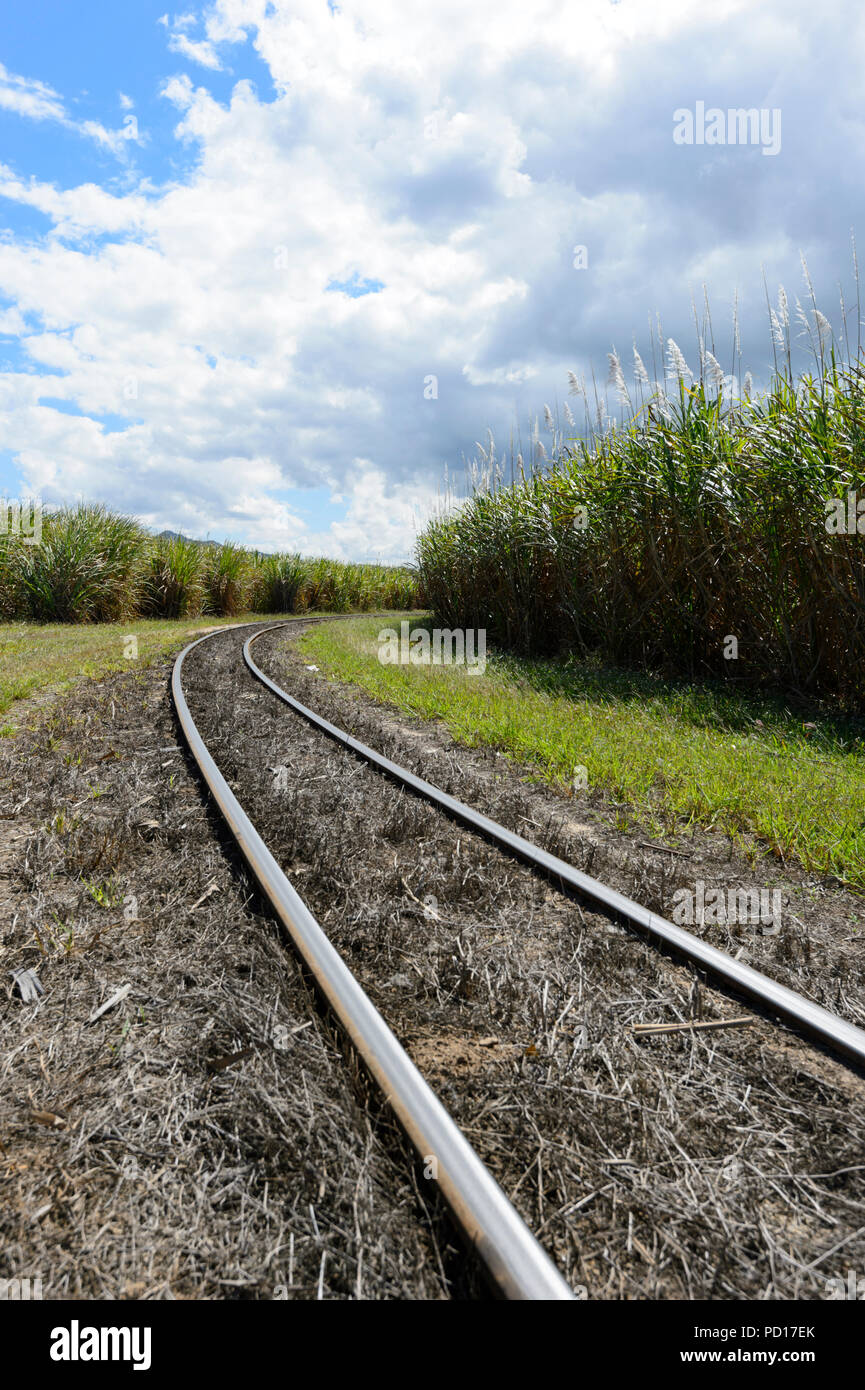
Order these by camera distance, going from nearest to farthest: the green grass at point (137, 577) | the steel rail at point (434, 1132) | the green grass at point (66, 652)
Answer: the steel rail at point (434, 1132) → the green grass at point (66, 652) → the green grass at point (137, 577)

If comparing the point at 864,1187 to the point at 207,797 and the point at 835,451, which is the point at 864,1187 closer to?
the point at 207,797

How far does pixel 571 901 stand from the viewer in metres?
3.08

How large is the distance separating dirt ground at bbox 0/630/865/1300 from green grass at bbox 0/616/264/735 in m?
4.16

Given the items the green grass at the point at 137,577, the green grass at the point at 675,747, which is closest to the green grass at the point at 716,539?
the green grass at the point at 675,747

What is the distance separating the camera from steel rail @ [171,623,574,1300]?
4.54 feet

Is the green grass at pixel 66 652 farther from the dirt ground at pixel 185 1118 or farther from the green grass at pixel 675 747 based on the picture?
the dirt ground at pixel 185 1118

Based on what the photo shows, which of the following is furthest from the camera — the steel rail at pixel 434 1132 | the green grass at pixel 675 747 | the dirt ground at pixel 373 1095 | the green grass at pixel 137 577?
the green grass at pixel 137 577

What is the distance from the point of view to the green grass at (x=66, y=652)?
27.3 feet

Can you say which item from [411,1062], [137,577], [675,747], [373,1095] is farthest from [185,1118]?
[137,577]

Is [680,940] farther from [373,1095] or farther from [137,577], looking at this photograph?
[137,577]

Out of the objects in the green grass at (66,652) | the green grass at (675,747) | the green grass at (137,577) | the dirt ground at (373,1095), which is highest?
the green grass at (137,577)

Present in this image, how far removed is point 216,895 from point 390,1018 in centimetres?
115

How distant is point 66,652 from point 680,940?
1116 centimetres
